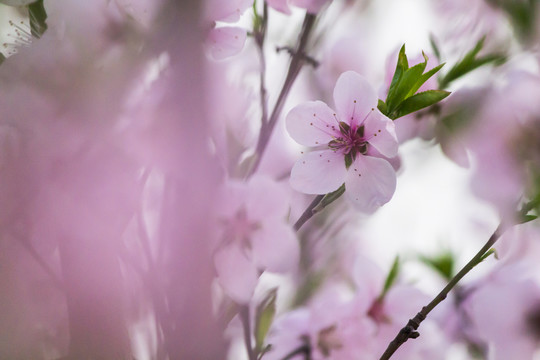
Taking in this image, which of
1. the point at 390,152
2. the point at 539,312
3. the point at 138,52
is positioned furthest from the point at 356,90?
the point at 539,312

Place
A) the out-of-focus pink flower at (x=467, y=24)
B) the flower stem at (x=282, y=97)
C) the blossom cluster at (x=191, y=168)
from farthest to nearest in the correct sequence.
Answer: the out-of-focus pink flower at (x=467, y=24) < the flower stem at (x=282, y=97) < the blossom cluster at (x=191, y=168)

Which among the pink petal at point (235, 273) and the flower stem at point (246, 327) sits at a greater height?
the pink petal at point (235, 273)

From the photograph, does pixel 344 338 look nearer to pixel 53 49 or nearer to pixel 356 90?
pixel 356 90

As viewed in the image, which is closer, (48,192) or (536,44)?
(48,192)

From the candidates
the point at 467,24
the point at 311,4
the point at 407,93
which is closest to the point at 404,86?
the point at 407,93

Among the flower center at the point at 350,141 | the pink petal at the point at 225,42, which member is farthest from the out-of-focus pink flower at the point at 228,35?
the flower center at the point at 350,141

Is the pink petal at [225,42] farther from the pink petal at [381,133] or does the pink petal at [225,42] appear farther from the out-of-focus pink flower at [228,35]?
the pink petal at [381,133]

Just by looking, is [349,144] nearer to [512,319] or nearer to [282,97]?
[282,97]

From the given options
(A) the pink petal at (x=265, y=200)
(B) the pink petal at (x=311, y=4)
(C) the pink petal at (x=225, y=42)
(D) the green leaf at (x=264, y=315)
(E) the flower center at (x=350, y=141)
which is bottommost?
(D) the green leaf at (x=264, y=315)
